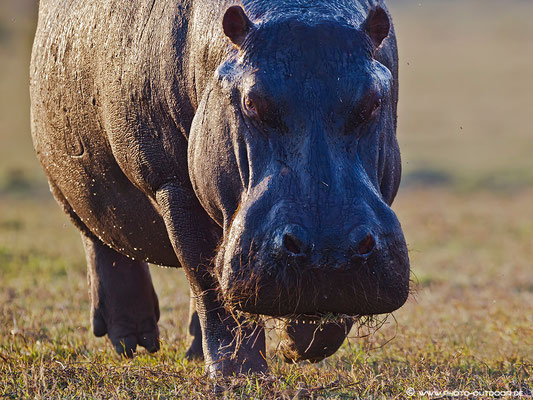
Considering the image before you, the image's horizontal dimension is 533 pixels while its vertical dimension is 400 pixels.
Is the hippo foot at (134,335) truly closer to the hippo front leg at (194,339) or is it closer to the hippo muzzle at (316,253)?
the hippo front leg at (194,339)

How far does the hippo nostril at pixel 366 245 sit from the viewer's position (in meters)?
3.64

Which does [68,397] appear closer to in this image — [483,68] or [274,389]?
[274,389]

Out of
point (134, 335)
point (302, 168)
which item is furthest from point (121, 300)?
point (302, 168)

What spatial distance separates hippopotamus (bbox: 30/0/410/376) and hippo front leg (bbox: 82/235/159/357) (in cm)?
48

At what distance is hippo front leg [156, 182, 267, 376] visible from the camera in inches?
184

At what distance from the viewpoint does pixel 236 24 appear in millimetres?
4117

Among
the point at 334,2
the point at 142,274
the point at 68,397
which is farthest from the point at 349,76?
the point at 142,274

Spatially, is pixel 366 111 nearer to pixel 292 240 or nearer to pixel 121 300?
pixel 292 240

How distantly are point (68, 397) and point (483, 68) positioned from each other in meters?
37.7

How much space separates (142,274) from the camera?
249 inches

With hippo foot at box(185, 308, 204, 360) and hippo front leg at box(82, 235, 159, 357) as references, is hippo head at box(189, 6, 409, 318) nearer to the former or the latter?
hippo foot at box(185, 308, 204, 360)

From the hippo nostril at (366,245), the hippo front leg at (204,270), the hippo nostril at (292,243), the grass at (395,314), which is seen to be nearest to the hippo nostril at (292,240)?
the hippo nostril at (292,243)

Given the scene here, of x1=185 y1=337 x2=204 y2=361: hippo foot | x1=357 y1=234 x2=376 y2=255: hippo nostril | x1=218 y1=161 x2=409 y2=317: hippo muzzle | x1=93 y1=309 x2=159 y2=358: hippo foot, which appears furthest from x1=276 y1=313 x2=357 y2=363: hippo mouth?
x1=93 y1=309 x2=159 y2=358: hippo foot

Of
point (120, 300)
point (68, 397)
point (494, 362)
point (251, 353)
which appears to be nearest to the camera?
point (68, 397)
